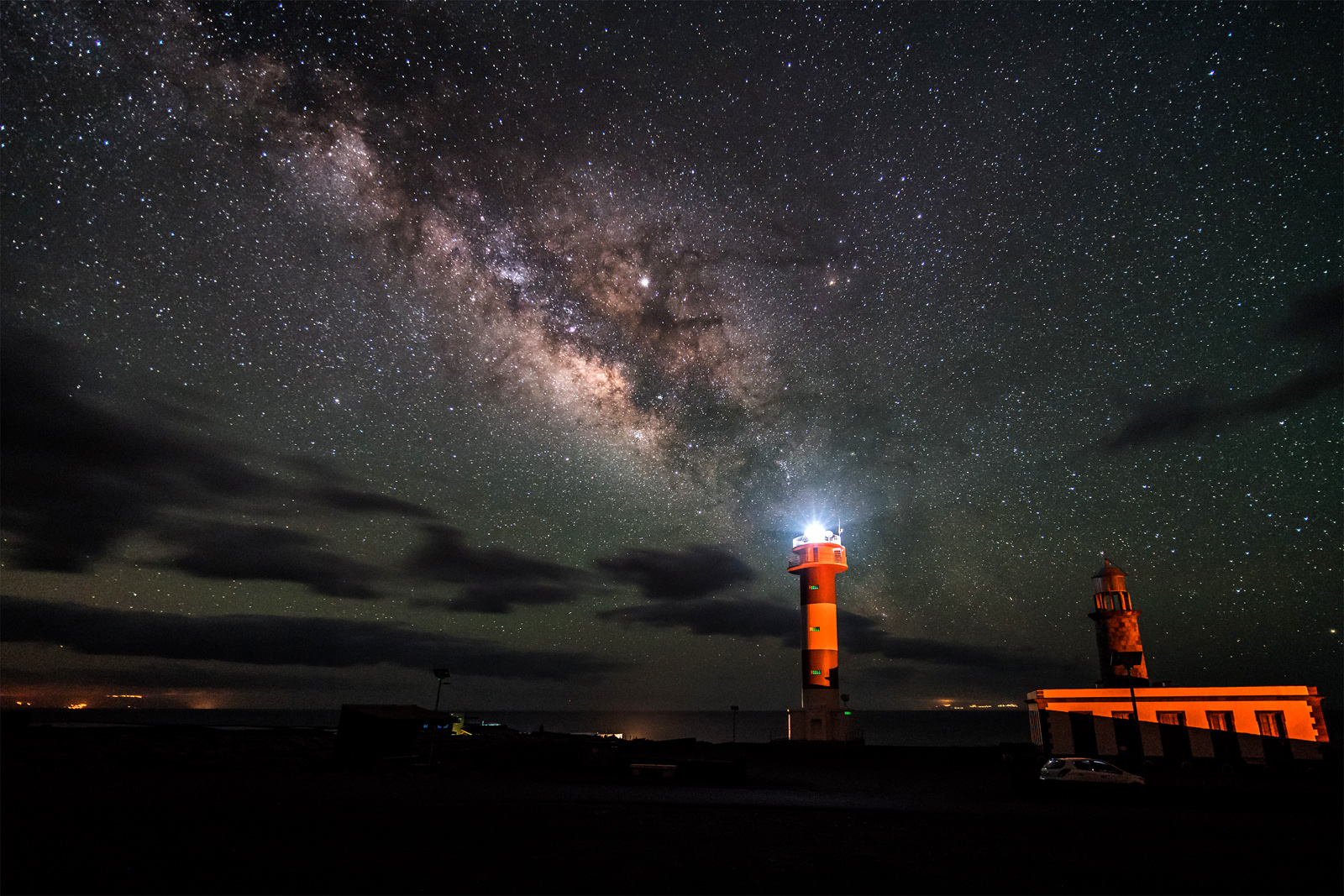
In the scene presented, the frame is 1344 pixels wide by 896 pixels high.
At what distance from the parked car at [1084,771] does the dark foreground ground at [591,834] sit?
185 centimetres

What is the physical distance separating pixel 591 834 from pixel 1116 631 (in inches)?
2096

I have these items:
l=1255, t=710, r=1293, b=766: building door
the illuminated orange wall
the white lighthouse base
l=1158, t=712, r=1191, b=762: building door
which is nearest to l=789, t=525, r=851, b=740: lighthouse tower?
the white lighthouse base

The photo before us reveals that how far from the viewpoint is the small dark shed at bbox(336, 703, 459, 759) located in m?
24.2

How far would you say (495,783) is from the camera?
20.9 metres

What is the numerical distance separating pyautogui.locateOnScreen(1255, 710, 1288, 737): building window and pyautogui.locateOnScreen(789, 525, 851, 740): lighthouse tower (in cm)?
2208

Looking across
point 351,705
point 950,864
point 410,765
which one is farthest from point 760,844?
point 351,705

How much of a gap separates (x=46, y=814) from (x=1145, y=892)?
1809 cm

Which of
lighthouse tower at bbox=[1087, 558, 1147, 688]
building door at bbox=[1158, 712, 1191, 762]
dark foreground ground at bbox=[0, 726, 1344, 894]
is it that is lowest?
dark foreground ground at bbox=[0, 726, 1344, 894]

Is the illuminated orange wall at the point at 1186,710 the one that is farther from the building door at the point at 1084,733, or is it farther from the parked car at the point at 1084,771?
the parked car at the point at 1084,771

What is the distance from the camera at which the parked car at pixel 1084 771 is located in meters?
21.3

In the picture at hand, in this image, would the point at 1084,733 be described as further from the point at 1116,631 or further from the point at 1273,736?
the point at 1116,631

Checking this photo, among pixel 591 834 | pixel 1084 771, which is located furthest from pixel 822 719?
pixel 591 834

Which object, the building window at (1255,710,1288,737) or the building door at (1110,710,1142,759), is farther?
the building door at (1110,710,1142,759)

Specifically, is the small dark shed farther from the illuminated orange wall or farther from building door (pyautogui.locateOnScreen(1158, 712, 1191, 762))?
building door (pyautogui.locateOnScreen(1158, 712, 1191, 762))
